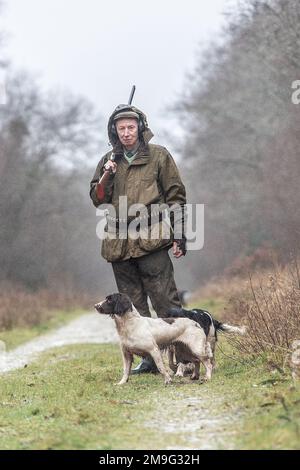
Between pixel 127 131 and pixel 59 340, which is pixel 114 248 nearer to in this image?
pixel 127 131

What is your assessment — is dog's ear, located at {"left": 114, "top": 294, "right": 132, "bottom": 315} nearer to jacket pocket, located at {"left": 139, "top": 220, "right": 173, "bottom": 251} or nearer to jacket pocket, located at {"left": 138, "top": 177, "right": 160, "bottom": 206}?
jacket pocket, located at {"left": 139, "top": 220, "right": 173, "bottom": 251}

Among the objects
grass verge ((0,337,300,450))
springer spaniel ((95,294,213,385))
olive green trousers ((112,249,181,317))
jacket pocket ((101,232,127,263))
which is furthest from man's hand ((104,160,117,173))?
grass verge ((0,337,300,450))

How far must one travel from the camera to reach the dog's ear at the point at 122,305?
9.27 m

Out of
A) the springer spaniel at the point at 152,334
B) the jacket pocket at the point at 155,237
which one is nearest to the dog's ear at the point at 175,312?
the springer spaniel at the point at 152,334

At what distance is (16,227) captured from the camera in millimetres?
39438

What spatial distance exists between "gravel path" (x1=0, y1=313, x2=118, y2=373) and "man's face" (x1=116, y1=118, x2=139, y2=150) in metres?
5.21

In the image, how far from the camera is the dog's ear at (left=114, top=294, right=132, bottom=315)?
9266mm

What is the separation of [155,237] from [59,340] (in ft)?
41.0

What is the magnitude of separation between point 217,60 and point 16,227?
13.2 meters

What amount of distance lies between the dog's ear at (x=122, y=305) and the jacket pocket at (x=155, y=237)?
2.33 ft

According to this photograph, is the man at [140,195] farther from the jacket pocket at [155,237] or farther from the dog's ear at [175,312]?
the dog's ear at [175,312]

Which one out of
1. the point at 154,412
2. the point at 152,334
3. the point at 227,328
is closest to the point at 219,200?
the point at 227,328

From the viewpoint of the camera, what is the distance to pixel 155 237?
9758 mm

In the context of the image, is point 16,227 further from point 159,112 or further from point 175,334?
point 175,334
